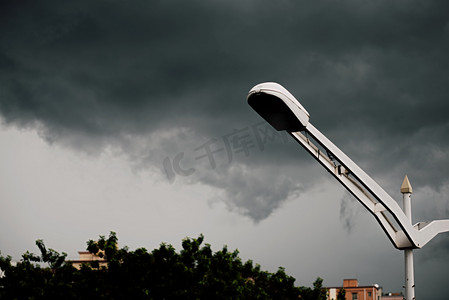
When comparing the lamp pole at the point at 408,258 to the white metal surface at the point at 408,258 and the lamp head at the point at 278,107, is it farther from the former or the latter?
the lamp head at the point at 278,107

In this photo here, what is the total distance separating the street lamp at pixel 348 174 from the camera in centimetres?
1170

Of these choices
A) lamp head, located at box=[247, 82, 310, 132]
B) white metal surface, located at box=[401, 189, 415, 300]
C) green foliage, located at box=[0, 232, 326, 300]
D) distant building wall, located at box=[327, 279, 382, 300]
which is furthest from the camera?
distant building wall, located at box=[327, 279, 382, 300]

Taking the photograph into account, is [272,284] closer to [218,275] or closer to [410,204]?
[218,275]

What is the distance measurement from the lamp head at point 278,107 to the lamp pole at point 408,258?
3580mm

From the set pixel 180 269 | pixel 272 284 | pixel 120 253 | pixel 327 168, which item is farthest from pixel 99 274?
pixel 327 168

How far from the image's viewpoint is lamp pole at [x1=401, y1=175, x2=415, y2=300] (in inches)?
530

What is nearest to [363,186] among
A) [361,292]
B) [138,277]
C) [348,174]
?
[348,174]

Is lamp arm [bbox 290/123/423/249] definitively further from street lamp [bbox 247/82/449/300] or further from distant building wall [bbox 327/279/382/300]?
distant building wall [bbox 327/279/382/300]

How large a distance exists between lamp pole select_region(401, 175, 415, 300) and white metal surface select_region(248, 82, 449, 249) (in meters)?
0.28

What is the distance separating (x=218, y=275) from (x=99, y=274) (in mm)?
5515

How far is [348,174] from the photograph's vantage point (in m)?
13.0

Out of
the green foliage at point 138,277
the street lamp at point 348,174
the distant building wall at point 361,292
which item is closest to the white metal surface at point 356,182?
the street lamp at point 348,174

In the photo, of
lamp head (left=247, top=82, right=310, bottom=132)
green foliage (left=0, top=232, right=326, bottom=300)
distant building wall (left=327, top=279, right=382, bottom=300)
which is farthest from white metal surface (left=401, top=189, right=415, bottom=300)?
distant building wall (left=327, top=279, right=382, bottom=300)

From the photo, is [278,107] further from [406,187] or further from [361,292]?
[361,292]
